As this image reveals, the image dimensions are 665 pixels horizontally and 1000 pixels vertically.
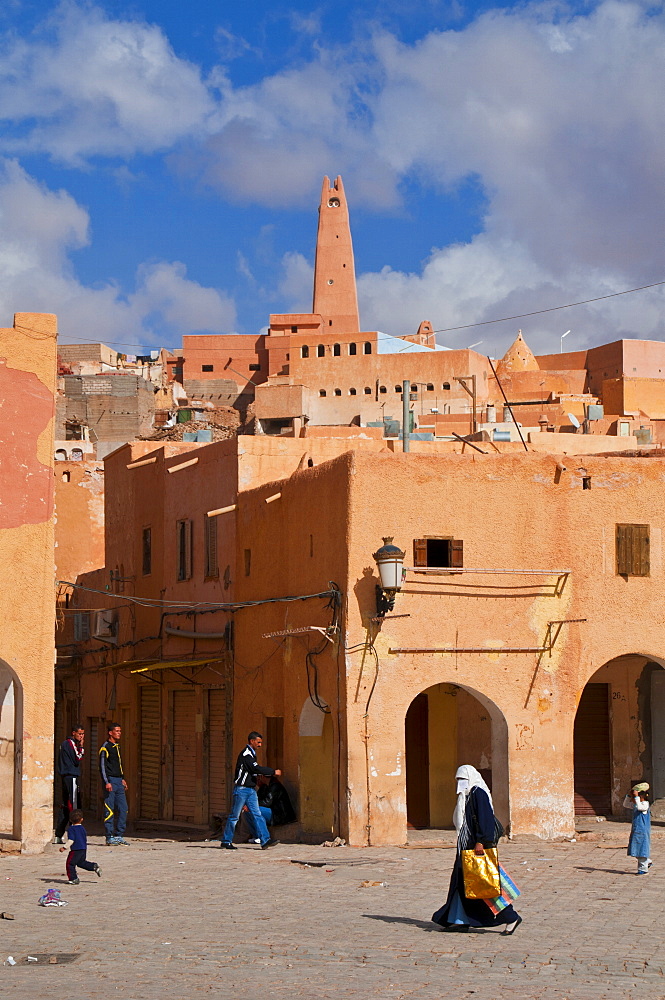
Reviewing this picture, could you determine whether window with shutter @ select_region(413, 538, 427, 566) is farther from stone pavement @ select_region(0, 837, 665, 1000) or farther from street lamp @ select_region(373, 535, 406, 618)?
stone pavement @ select_region(0, 837, 665, 1000)

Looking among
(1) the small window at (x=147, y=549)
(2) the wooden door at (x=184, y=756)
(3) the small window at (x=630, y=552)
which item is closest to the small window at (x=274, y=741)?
(2) the wooden door at (x=184, y=756)

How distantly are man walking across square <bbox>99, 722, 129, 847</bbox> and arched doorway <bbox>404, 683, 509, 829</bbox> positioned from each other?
420 cm

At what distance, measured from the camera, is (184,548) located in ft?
80.4

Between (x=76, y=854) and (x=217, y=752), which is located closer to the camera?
(x=76, y=854)

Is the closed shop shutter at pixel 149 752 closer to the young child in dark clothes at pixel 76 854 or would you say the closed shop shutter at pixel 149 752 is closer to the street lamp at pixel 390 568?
the street lamp at pixel 390 568

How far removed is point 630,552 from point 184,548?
30.0 feet

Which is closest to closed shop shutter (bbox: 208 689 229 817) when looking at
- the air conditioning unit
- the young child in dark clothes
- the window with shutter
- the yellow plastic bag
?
the air conditioning unit

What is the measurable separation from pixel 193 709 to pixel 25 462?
26.3ft

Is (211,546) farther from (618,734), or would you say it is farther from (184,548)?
(618,734)

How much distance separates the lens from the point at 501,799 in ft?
58.1

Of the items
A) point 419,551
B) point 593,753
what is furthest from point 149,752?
point 419,551

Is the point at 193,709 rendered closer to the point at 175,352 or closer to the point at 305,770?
the point at 305,770

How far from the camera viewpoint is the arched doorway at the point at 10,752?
54.3 ft

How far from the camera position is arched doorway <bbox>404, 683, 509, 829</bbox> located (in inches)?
765
